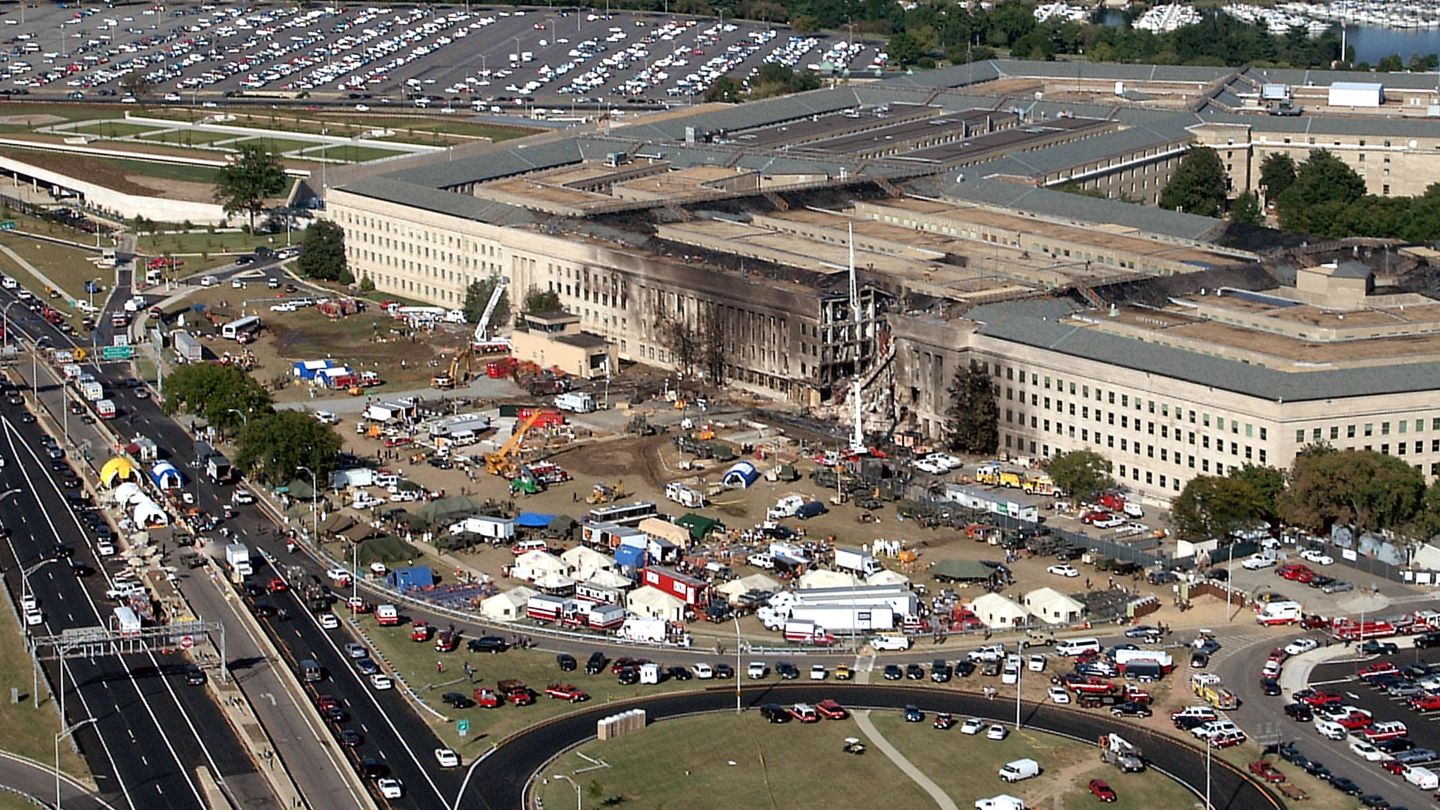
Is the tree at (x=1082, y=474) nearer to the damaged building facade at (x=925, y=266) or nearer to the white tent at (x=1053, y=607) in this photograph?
the damaged building facade at (x=925, y=266)

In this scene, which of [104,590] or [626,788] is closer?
[626,788]

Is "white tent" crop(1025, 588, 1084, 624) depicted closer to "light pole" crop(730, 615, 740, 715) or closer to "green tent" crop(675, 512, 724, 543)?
"light pole" crop(730, 615, 740, 715)

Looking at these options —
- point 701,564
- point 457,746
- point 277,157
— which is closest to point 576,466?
point 701,564

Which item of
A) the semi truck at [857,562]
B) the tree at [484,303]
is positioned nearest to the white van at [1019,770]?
the semi truck at [857,562]

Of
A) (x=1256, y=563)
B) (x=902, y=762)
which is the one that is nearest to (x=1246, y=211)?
(x=1256, y=563)

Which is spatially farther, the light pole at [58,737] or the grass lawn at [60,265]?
the grass lawn at [60,265]

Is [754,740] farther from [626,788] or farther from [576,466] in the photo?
[576,466]
